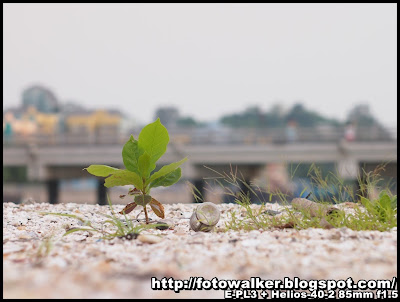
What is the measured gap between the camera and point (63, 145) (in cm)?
2677

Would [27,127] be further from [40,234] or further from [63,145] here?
[40,234]

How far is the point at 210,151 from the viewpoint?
25.6 metres

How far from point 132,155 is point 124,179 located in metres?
0.23

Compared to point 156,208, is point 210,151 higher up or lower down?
higher up

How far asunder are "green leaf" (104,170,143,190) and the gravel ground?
50 centimetres

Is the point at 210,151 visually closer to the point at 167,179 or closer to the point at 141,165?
the point at 167,179

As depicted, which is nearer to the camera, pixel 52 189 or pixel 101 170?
pixel 101 170

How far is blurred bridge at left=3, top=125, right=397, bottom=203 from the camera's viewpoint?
24969 mm

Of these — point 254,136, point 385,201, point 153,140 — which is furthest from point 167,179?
point 254,136

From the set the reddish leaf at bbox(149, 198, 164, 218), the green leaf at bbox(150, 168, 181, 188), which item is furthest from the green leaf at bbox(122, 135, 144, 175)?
the reddish leaf at bbox(149, 198, 164, 218)

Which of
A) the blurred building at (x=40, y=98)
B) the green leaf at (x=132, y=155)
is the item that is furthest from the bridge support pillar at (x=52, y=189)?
the blurred building at (x=40, y=98)

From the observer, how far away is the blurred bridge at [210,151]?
25.0m

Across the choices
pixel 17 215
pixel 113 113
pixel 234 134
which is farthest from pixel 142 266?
pixel 113 113

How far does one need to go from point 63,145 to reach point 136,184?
77.9ft
